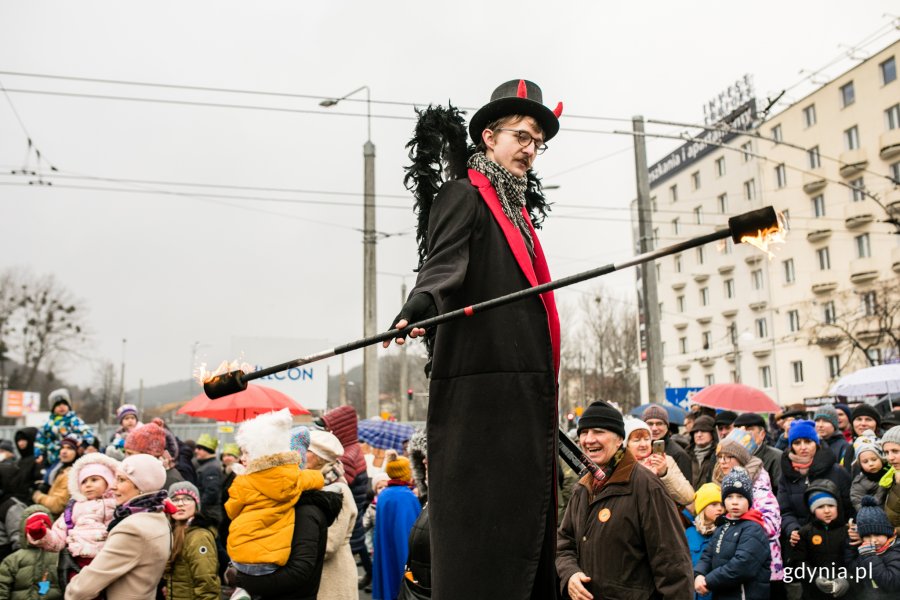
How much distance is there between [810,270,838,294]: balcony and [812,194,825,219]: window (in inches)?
126

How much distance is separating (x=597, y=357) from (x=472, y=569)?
4786cm

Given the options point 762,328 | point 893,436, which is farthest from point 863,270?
point 893,436

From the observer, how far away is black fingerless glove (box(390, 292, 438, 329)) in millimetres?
2125

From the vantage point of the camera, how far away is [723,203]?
49500 mm

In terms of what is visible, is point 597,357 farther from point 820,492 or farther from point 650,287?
point 820,492

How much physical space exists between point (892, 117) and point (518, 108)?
41810 mm

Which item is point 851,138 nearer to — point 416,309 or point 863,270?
point 863,270

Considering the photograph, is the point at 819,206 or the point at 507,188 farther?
the point at 819,206

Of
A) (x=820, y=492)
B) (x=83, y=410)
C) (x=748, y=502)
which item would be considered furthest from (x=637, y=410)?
(x=83, y=410)

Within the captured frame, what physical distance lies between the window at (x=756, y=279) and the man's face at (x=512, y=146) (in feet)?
158

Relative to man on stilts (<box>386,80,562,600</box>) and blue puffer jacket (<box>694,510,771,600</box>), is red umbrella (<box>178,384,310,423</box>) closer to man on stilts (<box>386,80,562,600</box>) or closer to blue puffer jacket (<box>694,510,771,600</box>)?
blue puffer jacket (<box>694,510,771,600</box>)

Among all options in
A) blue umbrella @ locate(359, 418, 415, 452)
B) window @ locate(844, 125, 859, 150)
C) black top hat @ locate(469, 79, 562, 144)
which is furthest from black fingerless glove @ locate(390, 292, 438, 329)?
window @ locate(844, 125, 859, 150)

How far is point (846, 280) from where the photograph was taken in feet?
133

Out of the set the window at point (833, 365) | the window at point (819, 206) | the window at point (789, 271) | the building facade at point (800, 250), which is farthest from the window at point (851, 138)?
the window at point (833, 365)
